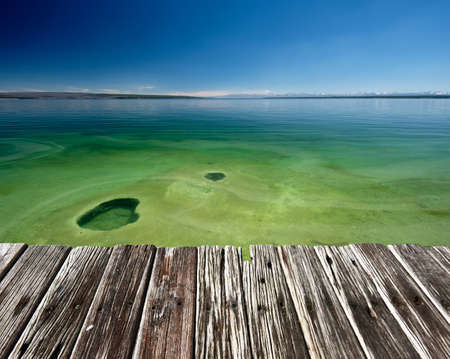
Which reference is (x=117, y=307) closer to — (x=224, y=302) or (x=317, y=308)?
(x=224, y=302)

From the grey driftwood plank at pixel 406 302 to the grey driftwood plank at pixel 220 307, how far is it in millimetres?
A: 1143

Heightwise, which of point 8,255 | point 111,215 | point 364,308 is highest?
point 8,255

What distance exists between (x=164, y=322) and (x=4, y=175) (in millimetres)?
10239

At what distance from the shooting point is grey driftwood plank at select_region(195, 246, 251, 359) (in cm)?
138

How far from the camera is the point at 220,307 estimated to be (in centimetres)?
160

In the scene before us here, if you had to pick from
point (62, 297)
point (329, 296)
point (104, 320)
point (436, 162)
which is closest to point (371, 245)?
point (329, 296)

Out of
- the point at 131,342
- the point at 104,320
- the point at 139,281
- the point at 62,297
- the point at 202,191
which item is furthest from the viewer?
the point at 202,191

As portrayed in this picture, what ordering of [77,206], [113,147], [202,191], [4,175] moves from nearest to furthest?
1. [77,206]
2. [202,191]
3. [4,175]
4. [113,147]

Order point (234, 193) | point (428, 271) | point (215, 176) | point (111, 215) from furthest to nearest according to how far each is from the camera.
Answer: point (215, 176), point (234, 193), point (111, 215), point (428, 271)

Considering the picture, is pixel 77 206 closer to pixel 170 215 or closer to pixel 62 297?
pixel 170 215

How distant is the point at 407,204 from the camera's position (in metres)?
5.91

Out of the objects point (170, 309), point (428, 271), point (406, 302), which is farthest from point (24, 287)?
point (428, 271)

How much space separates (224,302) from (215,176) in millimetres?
6644

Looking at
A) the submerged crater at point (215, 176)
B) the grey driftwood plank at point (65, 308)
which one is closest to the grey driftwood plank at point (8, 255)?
the grey driftwood plank at point (65, 308)
